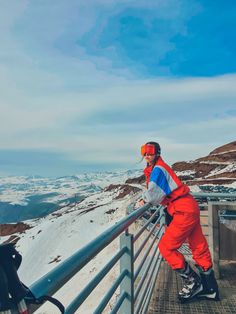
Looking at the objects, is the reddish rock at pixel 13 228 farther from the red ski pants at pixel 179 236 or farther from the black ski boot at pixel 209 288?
the red ski pants at pixel 179 236

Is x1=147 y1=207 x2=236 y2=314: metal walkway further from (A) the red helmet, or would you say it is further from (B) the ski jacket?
(A) the red helmet

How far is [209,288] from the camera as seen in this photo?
5020mm

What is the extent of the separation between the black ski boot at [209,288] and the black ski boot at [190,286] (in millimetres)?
58

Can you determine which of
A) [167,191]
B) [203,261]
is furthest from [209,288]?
[167,191]

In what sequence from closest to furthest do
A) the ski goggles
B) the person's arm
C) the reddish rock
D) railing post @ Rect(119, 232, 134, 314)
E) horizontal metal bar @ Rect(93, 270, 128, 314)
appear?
1. horizontal metal bar @ Rect(93, 270, 128, 314)
2. railing post @ Rect(119, 232, 134, 314)
3. the person's arm
4. the ski goggles
5. the reddish rock

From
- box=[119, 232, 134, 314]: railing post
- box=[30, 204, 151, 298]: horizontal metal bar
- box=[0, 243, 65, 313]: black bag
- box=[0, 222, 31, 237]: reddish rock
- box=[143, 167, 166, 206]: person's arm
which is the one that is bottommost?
box=[0, 222, 31, 237]: reddish rock

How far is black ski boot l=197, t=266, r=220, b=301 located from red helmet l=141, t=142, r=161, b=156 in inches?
65.3

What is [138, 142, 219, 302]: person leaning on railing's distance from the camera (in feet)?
14.6

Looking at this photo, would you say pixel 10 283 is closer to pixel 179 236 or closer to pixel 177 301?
pixel 179 236

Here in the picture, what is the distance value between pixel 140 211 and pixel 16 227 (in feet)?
222

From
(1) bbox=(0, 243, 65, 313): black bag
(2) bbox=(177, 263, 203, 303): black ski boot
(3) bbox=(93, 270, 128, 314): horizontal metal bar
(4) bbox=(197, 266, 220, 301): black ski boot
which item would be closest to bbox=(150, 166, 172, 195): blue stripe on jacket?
(2) bbox=(177, 263, 203, 303): black ski boot

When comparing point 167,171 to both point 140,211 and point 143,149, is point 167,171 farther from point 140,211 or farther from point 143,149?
point 140,211

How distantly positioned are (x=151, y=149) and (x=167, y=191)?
576 millimetres

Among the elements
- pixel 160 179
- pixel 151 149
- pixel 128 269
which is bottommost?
pixel 128 269
